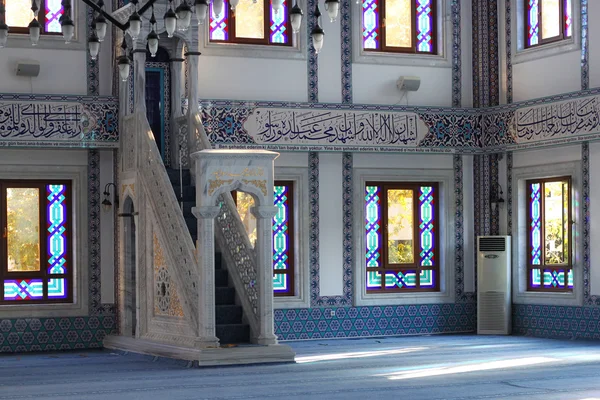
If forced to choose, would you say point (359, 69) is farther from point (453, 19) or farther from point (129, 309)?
point (129, 309)

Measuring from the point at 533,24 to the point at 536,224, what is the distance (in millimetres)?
1940

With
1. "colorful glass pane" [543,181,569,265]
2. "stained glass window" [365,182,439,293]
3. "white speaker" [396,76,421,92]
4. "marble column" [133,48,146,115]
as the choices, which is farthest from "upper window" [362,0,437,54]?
"marble column" [133,48,146,115]

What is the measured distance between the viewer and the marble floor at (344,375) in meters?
6.66

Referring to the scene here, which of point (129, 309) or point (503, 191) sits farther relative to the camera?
point (503, 191)

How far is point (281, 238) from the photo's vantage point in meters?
10.6

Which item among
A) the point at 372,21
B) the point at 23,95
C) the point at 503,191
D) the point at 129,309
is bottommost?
the point at 129,309

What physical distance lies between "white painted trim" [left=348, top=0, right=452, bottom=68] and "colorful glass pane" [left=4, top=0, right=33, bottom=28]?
3.07 metres

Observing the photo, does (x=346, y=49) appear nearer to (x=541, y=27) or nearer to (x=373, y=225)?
(x=373, y=225)

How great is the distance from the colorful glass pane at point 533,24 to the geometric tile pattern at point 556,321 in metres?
2.57

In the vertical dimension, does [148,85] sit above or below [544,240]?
above

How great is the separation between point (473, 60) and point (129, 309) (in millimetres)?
4273

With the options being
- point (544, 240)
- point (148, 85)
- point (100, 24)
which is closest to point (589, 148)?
point (544, 240)

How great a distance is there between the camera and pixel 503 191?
11016 mm

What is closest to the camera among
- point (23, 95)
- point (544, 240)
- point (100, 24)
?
point (100, 24)
